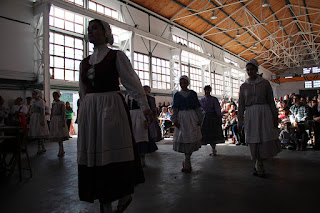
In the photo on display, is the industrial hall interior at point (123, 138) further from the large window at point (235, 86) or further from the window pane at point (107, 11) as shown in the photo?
the large window at point (235, 86)

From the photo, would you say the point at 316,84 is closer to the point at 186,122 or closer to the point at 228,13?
the point at 228,13

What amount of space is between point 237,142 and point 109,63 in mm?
6059

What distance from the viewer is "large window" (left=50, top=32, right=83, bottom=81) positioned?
A: 973cm

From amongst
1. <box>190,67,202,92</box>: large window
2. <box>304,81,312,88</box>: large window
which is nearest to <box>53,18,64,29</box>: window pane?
<box>190,67,202,92</box>: large window

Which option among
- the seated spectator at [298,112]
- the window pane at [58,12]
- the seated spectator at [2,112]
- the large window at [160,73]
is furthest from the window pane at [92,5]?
the seated spectator at [298,112]

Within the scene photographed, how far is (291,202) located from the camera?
2309mm

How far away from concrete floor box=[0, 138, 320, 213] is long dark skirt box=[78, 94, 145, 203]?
24.5 inches

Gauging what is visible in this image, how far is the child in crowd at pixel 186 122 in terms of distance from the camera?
3734mm

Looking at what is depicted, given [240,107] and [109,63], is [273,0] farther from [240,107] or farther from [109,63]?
[109,63]

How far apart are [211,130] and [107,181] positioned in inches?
155

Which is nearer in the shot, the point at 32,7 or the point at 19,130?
the point at 19,130

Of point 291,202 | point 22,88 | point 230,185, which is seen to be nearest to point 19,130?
point 230,185

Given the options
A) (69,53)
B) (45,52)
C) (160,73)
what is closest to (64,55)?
(69,53)

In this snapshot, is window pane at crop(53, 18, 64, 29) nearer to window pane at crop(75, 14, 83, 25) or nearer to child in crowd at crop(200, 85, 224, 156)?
window pane at crop(75, 14, 83, 25)
